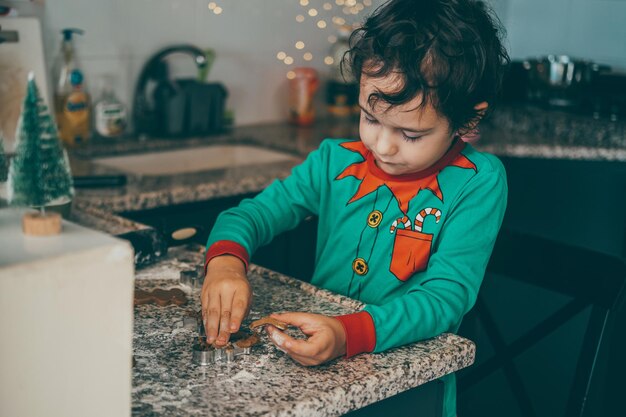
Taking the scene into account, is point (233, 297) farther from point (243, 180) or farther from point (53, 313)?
point (243, 180)

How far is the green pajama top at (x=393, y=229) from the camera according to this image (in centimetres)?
106

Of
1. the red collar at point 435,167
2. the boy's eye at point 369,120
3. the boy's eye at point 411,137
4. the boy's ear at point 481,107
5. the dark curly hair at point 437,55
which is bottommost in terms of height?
the red collar at point 435,167

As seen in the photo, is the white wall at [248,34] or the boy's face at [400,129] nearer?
the boy's face at [400,129]

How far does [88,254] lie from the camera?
0.67 metres

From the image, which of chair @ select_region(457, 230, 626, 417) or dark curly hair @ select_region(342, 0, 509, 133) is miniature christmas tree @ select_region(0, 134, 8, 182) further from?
chair @ select_region(457, 230, 626, 417)

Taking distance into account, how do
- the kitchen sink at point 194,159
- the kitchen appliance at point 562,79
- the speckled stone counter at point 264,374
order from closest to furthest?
the speckled stone counter at point 264,374 → the kitchen sink at point 194,159 → the kitchen appliance at point 562,79

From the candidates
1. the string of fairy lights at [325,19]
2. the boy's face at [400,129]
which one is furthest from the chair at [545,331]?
the string of fairy lights at [325,19]

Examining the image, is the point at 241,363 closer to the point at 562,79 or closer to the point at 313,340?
the point at 313,340

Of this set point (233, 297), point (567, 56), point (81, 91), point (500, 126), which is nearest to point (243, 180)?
point (81, 91)

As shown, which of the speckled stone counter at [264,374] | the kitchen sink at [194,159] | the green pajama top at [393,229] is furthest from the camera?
the kitchen sink at [194,159]

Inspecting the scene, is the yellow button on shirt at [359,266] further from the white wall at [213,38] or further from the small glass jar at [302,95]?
the small glass jar at [302,95]

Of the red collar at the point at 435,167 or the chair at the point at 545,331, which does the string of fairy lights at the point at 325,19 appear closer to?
the chair at the point at 545,331

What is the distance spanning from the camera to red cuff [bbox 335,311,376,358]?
953mm

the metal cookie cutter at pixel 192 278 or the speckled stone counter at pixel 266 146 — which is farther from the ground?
the metal cookie cutter at pixel 192 278
